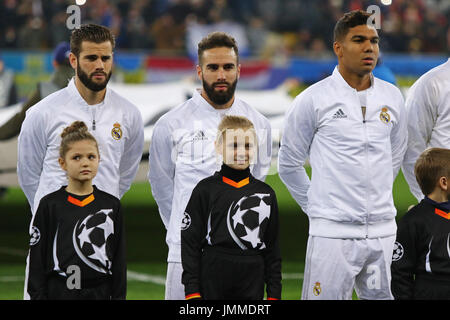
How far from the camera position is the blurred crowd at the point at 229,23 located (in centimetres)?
2209

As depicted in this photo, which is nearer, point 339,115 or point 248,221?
point 248,221

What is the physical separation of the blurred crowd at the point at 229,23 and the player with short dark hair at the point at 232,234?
17086mm

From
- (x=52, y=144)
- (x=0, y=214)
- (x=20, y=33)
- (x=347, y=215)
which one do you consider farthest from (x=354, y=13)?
(x=20, y=33)

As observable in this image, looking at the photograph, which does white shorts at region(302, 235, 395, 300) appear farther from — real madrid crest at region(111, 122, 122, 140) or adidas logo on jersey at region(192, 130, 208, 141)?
real madrid crest at region(111, 122, 122, 140)

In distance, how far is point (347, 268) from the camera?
525 cm

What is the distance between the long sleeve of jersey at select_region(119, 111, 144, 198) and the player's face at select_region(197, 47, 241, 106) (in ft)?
2.01

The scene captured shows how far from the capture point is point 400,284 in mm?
4945

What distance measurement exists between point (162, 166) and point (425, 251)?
1641mm

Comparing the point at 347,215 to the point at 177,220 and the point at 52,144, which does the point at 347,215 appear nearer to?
the point at 177,220

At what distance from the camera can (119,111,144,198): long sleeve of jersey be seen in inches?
Result: 223

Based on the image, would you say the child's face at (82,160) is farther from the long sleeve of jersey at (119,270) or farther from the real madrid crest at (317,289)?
the real madrid crest at (317,289)

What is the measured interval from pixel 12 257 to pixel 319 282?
5988 mm

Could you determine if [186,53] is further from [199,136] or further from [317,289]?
[317,289]

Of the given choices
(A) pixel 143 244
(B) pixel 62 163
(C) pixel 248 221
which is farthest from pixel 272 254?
(A) pixel 143 244
